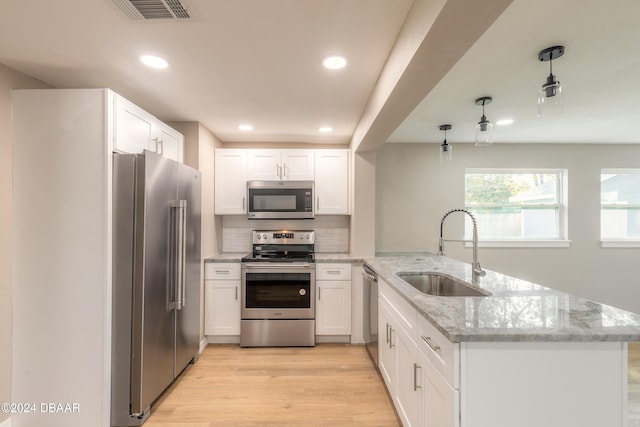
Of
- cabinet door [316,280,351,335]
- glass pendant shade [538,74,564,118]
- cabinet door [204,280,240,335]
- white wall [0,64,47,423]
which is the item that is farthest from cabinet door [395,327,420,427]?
white wall [0,64,47,423]

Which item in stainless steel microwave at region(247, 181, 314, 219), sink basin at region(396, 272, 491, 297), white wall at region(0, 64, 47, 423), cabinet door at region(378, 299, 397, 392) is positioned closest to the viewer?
white wall at region(0, 64, 47, 423)

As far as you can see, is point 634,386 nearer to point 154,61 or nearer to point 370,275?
point 370,275

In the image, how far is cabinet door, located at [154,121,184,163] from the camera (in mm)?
2551

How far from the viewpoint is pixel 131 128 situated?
215 centimetres

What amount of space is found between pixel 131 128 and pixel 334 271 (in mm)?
2296

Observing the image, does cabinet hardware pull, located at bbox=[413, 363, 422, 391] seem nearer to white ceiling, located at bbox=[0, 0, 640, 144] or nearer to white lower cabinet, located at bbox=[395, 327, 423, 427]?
white lower cabinet, located at bbox=[395, 327, 423, 427]

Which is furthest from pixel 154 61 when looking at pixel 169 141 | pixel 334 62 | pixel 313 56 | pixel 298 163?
pixel 298 163

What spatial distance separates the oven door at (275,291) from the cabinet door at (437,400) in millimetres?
1873

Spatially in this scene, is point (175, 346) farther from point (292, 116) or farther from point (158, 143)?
point (292, 116)

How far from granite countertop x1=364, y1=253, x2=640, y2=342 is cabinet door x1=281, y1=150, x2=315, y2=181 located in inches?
81.7

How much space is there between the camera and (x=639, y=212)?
4.08 m

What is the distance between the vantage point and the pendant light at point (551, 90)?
1708 millimetres

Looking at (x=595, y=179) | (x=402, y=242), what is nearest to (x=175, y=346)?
(x=402, y=242)

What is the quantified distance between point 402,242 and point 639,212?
331 centimetres
